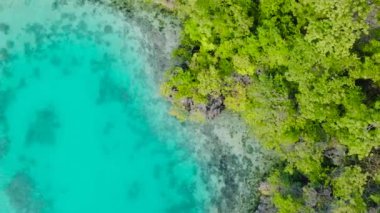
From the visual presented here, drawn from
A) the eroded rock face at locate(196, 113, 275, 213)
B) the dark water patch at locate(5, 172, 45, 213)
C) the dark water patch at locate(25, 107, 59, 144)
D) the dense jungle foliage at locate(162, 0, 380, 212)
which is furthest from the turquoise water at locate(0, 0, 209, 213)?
the dense jungle foliage at locate(162, 0, 380, 212)

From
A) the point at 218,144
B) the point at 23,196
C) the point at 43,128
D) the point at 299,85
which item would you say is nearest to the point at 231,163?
the point at 218,144

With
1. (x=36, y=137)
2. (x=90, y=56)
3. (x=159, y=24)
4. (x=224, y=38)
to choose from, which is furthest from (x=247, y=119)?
(x=36, y=137)

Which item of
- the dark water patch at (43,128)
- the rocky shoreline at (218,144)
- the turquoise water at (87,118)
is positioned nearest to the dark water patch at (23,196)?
the turquoise water at (87,118)

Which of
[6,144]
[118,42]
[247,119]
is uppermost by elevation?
[118,42]

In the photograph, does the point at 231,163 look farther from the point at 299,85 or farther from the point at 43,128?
the point at 43,128

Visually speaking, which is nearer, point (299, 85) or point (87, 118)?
point (299, 85)

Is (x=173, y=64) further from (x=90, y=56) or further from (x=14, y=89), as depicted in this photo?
(x=14, y=89)

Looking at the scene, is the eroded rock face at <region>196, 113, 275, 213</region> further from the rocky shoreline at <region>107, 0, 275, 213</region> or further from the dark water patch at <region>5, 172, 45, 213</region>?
the dark water patch at <region>5, 172, 45, 213</region>
